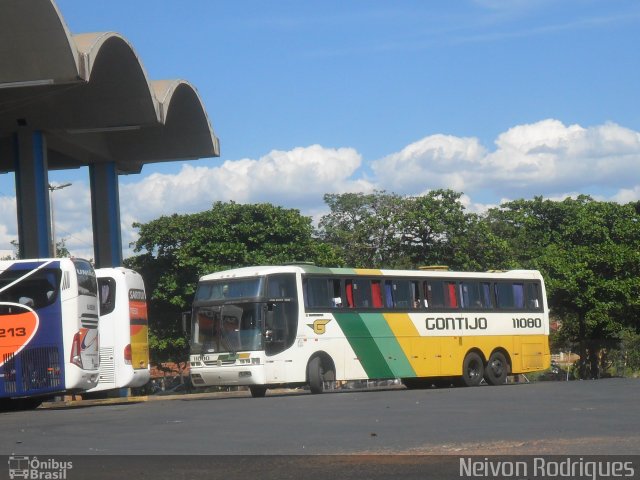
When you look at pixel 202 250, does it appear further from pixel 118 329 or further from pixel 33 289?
pixel 33 289

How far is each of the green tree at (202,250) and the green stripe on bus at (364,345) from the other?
22579 mm

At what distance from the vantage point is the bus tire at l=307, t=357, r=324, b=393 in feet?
85.6

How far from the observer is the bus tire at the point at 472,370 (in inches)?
1177

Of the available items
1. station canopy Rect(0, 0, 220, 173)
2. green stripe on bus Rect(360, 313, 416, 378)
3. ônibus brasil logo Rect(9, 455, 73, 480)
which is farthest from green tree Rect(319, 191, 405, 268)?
ônibus brasil logo Rect(9, 455, 73, 480)

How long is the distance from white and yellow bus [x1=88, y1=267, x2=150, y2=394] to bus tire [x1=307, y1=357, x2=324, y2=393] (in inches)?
164

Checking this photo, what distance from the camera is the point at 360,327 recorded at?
27.3 meters

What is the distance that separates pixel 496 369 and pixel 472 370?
0.91 meters

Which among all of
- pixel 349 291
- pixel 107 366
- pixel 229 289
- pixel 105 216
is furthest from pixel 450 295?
pixel 105 216

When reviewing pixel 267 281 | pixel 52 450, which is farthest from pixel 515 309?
pixel 52 450

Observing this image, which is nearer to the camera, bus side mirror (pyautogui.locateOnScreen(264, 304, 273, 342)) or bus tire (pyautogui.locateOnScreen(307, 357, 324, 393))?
bus side mirror (pyautogui.locateOnScreen(264, 304, 273, 342))

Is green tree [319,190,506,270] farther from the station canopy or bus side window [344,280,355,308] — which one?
bus side window [344,280,355,308]

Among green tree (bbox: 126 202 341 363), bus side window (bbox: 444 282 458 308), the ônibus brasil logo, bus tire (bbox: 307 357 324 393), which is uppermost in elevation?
green tree (bbox: 126 202 341 363)

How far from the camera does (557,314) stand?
55.3 meters

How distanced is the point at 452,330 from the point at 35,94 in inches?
491
